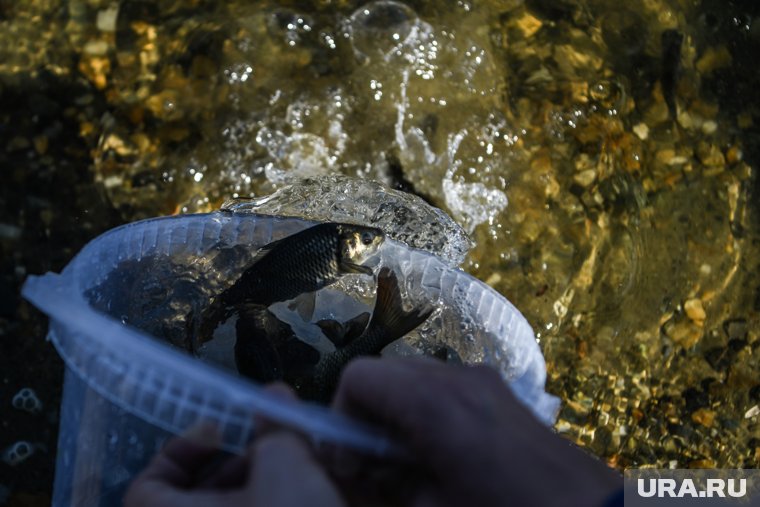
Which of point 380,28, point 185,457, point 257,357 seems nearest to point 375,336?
point 257,357

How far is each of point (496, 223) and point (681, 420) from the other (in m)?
1.06

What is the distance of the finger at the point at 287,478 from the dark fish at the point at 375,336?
83 cm

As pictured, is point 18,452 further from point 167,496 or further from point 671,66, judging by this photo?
point 671,66

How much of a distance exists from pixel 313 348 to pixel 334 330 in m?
0.09

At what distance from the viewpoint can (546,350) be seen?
10.1ft

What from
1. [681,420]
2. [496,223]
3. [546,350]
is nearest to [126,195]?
[496,223]

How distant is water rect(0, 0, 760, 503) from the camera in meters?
3.08

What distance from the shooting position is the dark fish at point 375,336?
1.92m

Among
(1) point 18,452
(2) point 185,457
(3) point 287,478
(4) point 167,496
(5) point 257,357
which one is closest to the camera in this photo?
(3) point 287,478

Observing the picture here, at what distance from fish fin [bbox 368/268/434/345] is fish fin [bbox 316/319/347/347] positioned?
119mm

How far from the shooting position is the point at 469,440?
3.36 feet

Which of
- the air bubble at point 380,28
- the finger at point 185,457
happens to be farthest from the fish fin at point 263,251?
the air bubble at point 380,28

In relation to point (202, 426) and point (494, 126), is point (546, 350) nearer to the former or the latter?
point (494, 126)

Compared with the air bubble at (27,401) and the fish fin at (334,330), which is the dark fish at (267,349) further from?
the air bubble at (27,401)
